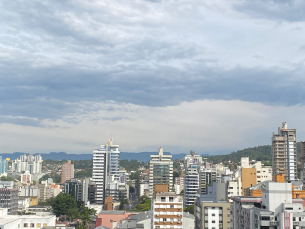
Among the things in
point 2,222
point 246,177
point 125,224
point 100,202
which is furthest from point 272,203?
point 100,202

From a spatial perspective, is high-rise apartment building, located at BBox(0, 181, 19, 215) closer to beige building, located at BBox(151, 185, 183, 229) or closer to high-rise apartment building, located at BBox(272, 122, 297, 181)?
beige building, located at BBox(151, 185, 183, 229)

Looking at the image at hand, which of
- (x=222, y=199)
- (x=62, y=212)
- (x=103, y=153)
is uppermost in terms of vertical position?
(x=103, y=153)

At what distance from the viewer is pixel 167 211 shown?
4725 cm

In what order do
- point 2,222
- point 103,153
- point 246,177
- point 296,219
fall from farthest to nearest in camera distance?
point 103,153 < point 246,177 < point 2,222 < point 296,219

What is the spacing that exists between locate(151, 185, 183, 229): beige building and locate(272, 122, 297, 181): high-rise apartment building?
63596 millimetres

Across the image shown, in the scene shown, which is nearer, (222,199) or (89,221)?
(222,199)

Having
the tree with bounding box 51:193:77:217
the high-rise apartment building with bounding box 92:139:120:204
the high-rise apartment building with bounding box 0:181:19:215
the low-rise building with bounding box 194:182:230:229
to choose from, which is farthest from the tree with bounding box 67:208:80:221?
the low-rise building with bounding box 194:182:230:229

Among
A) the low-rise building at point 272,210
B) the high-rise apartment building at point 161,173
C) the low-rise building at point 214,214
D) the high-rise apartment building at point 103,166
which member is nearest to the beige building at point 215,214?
the low-rise building at point 214,214

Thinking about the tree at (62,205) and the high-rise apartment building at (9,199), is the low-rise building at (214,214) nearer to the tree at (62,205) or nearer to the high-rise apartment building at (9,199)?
the tree at (62,205)

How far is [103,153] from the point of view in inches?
5246

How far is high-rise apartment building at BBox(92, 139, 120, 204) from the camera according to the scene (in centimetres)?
12694

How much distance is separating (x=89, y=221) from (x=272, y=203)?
1997 inches

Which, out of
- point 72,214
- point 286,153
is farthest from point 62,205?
point 286,153

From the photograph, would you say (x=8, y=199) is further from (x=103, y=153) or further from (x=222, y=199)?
(x=222, y=199)
